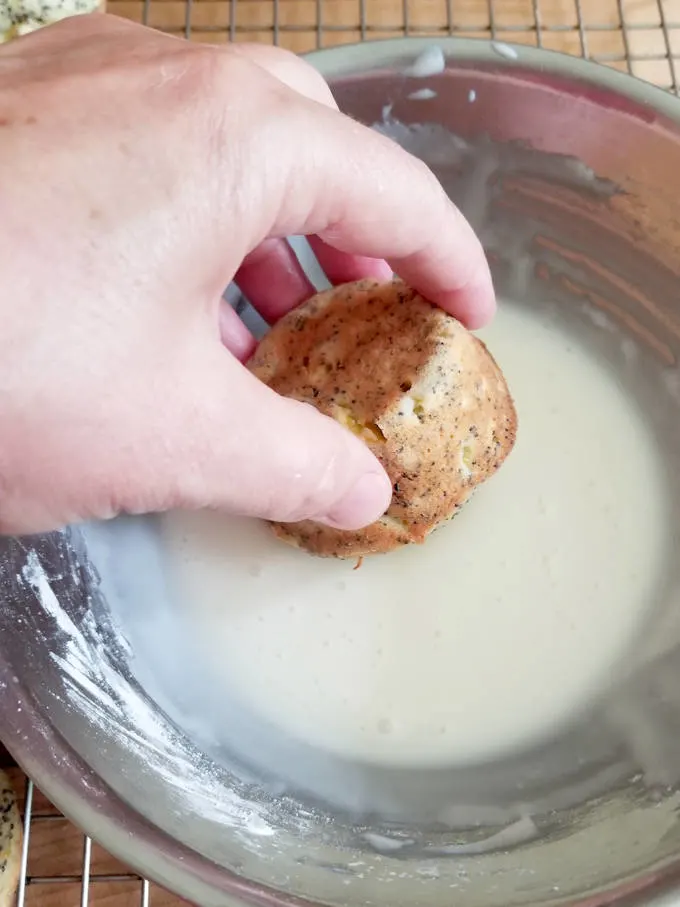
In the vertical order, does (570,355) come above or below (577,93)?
below

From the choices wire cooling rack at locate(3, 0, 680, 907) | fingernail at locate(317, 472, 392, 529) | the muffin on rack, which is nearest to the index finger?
fingernail at locate(317, 472, 392, 529)

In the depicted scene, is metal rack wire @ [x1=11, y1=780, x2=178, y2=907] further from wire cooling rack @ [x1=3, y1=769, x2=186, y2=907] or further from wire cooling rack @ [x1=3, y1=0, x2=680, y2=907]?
wire cooling rack @ [x1=3, y1=0, x2=680, y2=907]

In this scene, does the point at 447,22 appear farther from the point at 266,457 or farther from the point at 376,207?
the point at 266,457

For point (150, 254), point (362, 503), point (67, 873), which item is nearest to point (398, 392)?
point (362, 503)

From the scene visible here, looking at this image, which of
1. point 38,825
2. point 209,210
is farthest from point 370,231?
point 38,825

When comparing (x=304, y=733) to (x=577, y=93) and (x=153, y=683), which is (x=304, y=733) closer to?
(x=153, y=683)

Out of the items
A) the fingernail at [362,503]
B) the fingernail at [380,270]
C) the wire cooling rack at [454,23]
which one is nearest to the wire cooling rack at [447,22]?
the wire cooling rack at [454,23]
